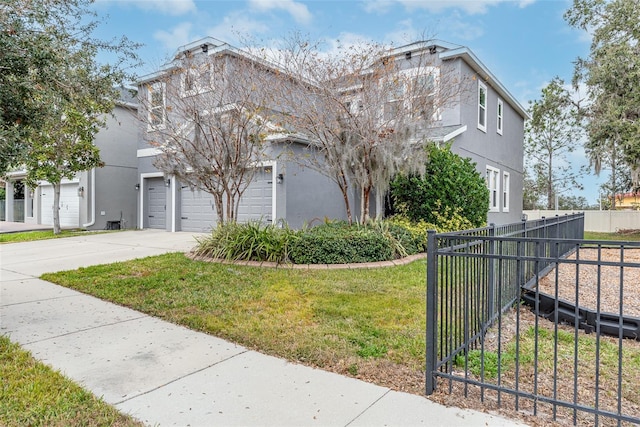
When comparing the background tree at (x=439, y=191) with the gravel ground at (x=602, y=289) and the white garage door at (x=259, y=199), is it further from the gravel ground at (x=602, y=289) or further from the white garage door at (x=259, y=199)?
the white garage door at (x=259, y=199)

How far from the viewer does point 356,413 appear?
2668mm

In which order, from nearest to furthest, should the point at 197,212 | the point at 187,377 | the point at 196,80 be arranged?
the point at 187,377, the point at 196,80, the point at 197,212

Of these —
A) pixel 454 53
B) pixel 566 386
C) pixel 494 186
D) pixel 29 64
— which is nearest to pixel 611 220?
pixel 494 186

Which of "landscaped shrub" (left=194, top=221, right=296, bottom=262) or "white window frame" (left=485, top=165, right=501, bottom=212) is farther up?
"white window frame" (left=485, top=165, right=501, bottom=212)

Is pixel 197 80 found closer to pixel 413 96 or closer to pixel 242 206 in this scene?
pixel 242 206

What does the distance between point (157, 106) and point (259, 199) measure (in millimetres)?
4024

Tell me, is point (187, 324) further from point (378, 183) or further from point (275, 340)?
point (378, 183)

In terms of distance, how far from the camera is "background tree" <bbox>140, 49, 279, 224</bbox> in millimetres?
9195

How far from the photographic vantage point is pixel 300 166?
457 inches

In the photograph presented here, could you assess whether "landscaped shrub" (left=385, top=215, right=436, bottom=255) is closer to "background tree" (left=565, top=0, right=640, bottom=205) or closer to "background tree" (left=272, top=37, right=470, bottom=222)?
"background tree" (left=272, top=37, right=470, bottom=222)

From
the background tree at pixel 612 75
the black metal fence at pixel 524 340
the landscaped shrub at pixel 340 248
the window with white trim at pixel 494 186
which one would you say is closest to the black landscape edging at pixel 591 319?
the black metal fence at pixel 524 340

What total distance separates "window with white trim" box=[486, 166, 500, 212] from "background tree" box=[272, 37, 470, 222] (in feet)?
22.4

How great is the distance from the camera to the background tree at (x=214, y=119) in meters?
9.20

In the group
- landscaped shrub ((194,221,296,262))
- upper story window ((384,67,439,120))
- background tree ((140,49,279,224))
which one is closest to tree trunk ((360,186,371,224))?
upper story window ((384,67,439,120))
